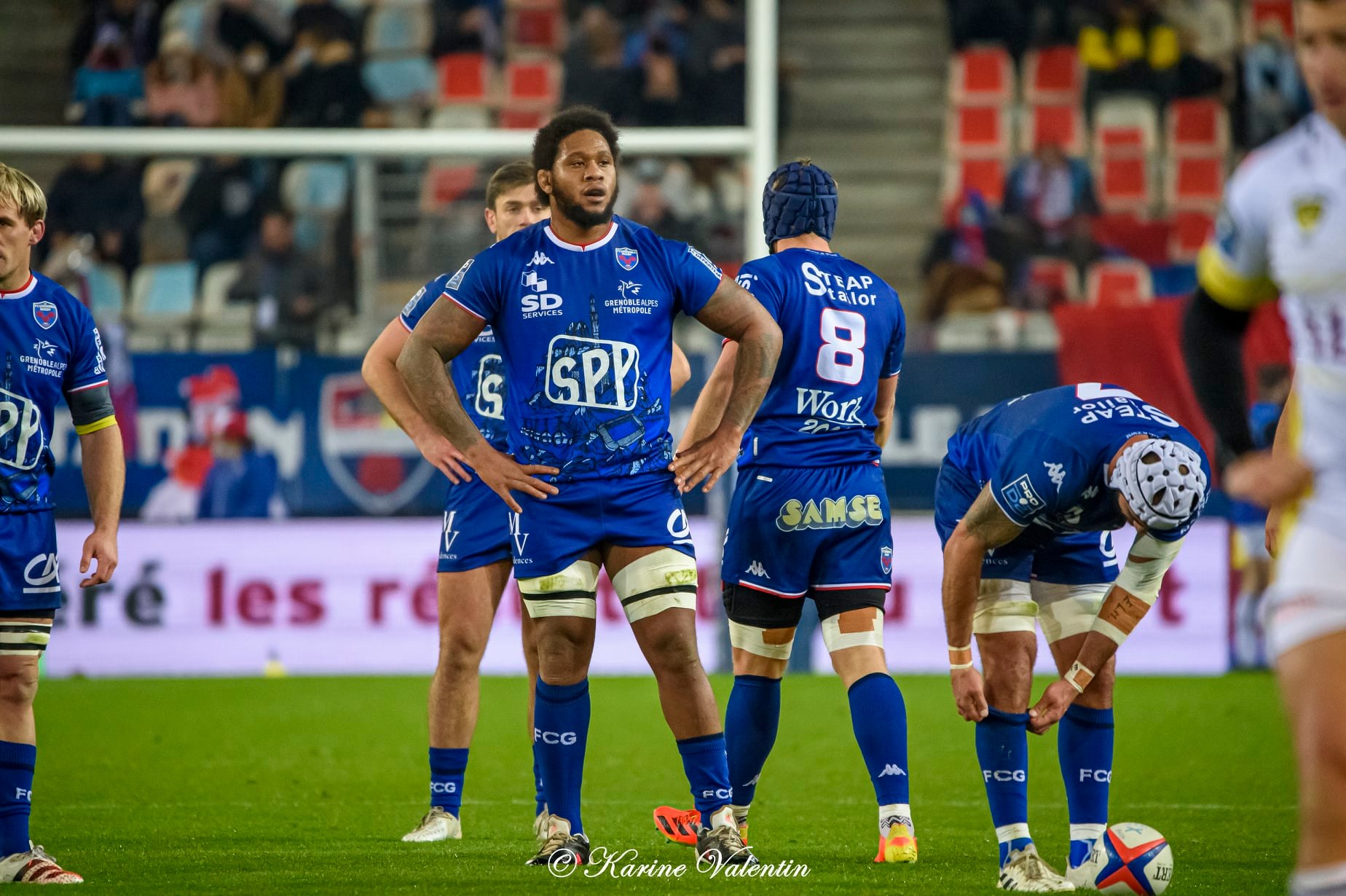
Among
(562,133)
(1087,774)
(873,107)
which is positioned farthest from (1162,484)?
(873,107)

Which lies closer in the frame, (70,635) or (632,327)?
(632,327)

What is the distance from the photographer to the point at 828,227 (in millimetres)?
5734

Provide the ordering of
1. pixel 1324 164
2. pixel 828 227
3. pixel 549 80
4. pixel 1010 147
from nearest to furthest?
pixel 1324 164 < pixel 828 227 < pixel 549 80 < pixel 1010 147

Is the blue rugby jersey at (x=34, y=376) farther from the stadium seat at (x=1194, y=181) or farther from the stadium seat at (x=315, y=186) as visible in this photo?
the stadium seat at (x=1194, y=181)

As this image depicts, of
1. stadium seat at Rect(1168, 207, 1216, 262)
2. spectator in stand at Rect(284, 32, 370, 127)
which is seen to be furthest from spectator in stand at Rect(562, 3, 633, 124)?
stadium seat at Rect(1168, 207, 1216, 262)

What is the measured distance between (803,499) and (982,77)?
1429 centimetres

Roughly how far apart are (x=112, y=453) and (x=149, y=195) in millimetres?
11167

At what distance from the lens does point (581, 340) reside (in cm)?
485

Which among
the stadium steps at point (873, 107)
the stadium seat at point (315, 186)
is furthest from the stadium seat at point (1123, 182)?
the stadium seat at point (315, 186)

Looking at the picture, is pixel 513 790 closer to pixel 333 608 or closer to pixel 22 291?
pixel 22 291

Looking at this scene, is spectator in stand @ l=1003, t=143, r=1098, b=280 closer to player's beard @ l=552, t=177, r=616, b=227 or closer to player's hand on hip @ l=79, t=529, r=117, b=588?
player's beard @ l=552, t=177, r=616, b=227

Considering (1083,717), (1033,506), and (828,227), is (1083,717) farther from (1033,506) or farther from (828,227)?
(828,227)

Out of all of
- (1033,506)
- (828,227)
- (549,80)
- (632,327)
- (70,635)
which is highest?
(549,80)

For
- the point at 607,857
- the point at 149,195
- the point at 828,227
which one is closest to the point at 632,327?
A: the point at 828,227
